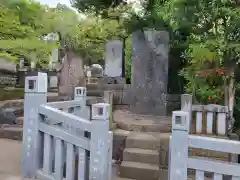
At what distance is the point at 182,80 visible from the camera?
8.19 m

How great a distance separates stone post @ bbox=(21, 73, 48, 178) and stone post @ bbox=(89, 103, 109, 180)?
0.84m

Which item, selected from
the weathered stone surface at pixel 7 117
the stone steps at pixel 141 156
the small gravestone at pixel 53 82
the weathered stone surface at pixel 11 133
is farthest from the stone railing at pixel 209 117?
the small gravestone at pixel 53 82

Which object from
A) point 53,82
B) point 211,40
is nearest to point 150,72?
point 211,40

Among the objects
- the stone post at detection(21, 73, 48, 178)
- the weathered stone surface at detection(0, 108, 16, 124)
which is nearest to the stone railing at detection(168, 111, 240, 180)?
the stone post at detection(21, 73, 48, 178)

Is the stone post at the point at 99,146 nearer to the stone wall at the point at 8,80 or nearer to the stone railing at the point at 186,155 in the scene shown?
the stone railing at the point at 186,155

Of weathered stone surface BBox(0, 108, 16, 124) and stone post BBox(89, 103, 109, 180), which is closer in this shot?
stone post BBox(89, 103, 109, 180)

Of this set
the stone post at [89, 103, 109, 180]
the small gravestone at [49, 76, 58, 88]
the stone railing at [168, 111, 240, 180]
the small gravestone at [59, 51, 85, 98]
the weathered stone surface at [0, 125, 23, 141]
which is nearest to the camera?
the stone railing at [168, 111, 240, 180]

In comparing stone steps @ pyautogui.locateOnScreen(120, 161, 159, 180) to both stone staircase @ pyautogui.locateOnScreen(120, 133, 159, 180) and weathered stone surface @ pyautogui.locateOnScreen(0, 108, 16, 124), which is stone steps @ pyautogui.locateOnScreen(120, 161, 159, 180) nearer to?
stone staircase @ pyautogui.locateOnScreen(120, 133, 159, 180)

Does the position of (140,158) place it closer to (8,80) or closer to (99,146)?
(99,146)

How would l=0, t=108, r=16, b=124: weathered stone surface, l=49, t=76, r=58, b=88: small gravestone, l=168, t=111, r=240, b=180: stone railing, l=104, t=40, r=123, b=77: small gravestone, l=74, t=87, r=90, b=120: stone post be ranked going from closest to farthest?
l=168, t=111, r=240, b=180: stone railing → l=74, t=87, r=90, b=120: stone post → l=0, t=108, r=16, b=124: weathered stone surface → l=104, t=40, r=123, b=77: small gravestone → l=49, t=76, r=58, b=88: small gravestone

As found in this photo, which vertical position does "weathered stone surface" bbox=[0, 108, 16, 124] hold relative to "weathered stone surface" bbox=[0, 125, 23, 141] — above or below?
above

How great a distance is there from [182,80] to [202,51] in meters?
3.11

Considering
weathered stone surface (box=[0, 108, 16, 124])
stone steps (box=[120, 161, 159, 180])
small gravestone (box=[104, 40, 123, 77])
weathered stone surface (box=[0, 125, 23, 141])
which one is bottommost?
stone steps (box=[120, 161, 159, 180])

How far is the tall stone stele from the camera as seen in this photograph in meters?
7.29
